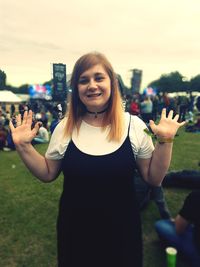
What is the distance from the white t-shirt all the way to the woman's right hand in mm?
181

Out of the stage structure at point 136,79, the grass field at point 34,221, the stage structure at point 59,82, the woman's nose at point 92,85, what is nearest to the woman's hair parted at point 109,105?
the woman's nose at point 92,85

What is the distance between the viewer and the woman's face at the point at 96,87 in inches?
74.9

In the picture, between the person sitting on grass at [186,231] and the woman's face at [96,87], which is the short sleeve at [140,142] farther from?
the person sitting on grass at [186,231]

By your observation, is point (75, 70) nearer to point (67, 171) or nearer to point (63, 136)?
point (63, 136)

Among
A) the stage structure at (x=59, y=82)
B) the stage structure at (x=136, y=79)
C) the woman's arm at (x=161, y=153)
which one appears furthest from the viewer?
the stage structure at (x=136, y=79)

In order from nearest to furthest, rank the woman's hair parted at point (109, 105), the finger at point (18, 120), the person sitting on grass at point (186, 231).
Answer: the woman's hair parted at point (109, 105) < the finger at point (18, 120) < the person sitting on grass at point (186, 231)

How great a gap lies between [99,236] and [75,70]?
3.81ft

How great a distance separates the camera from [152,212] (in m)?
4.95

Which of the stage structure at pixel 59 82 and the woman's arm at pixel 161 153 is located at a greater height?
the stage structure at pixel 59 82

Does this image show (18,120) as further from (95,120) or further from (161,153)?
(161,153)

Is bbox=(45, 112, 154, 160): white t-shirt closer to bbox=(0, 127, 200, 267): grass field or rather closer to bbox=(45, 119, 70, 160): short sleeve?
bbox=(45, 119, 70, 160): short sleeve

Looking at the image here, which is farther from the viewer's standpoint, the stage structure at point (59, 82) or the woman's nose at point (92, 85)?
the stage structure at point (59, 82)

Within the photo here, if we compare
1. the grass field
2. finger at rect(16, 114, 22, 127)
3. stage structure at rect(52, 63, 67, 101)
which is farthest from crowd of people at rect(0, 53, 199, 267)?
the grass field

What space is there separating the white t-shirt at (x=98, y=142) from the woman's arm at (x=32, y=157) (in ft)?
0.20
